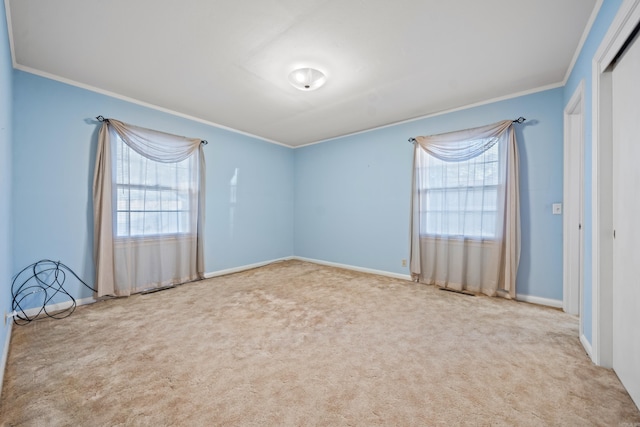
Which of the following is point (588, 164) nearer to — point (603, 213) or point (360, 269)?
point (603, 213)

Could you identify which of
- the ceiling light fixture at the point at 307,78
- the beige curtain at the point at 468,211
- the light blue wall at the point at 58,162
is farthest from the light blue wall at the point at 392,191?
the light blue wall at the point at 58,162

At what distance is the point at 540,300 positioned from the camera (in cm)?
310

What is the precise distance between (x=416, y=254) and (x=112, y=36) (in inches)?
168

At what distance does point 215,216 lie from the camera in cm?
446

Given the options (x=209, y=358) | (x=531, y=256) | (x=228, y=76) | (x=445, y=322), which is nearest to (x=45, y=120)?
(x=228, y=76)

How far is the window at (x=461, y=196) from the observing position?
→ 3402 mm

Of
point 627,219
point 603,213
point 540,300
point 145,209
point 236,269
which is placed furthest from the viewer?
point 236,269

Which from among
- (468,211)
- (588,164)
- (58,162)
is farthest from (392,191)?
(58,162)

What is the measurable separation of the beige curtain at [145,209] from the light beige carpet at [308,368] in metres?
0.52

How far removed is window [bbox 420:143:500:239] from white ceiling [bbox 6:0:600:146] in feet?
2.76

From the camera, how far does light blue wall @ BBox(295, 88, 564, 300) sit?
Result: 121 inches

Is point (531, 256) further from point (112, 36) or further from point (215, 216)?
point (112, 36)

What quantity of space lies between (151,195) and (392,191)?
12.0 feet

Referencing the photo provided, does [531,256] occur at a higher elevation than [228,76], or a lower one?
lower
